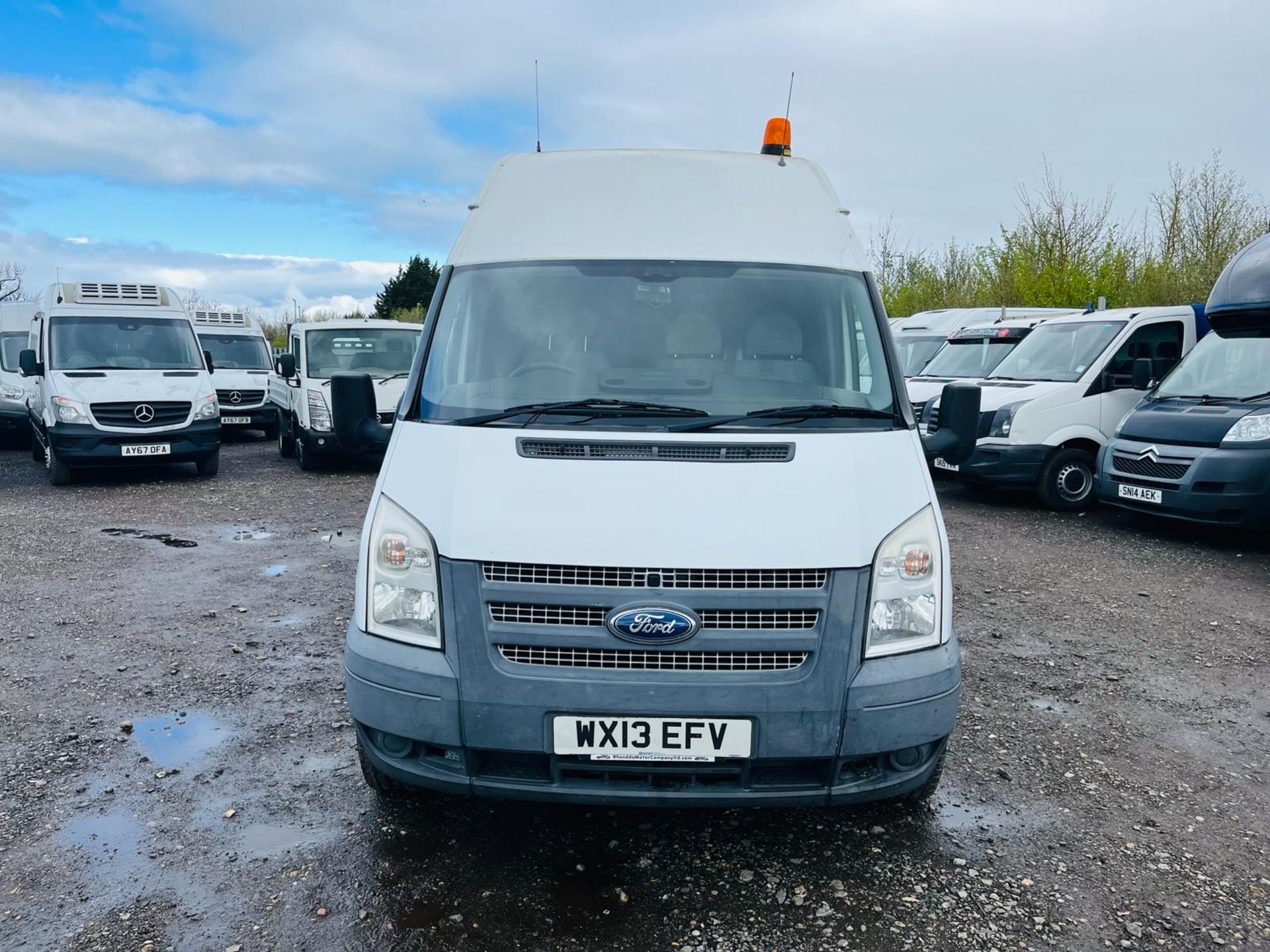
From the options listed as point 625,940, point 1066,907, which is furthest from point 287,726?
point 1066,907

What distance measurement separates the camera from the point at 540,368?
3623 mm

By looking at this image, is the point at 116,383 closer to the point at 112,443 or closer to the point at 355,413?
the point at 112,443

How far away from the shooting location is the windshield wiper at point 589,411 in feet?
11.1

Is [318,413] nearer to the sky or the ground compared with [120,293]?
nearer to the ground

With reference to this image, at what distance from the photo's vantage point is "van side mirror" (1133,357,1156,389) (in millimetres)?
9617

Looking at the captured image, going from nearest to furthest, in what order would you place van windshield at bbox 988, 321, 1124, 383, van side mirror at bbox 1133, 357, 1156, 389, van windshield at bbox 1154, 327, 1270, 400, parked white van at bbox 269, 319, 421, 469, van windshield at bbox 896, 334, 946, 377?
van windshield at bbox 1154, 327, 1270, 400, van side mirror at bbox 1133, 357, 1156, 389, van windshield at bbox 988, 321, 1124, 383, parked white van at bbox 269, 319, 421, 469, van windshield at bbox 896, 334, 946, 377

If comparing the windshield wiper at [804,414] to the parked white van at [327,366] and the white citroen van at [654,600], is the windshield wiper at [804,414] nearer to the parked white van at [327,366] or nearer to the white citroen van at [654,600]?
the white citroen van at [654,600]

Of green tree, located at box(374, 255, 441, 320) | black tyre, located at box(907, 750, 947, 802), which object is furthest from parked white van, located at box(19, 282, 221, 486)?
green tree, located at box(374, 255, 441, 320)

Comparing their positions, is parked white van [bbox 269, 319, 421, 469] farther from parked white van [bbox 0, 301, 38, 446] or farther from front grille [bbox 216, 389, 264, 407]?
parked white van [bbox 0, 301, 38, 446]

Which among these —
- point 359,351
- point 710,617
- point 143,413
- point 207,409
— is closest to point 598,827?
point 710,617

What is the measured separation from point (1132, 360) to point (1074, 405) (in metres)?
0.90

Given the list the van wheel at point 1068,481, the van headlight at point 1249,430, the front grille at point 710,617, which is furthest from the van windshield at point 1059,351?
the front grille at point 710,617

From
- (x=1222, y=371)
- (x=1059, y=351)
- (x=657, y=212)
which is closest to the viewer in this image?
(x=657, y=212)

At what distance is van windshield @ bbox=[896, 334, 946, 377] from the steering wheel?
1323cm
